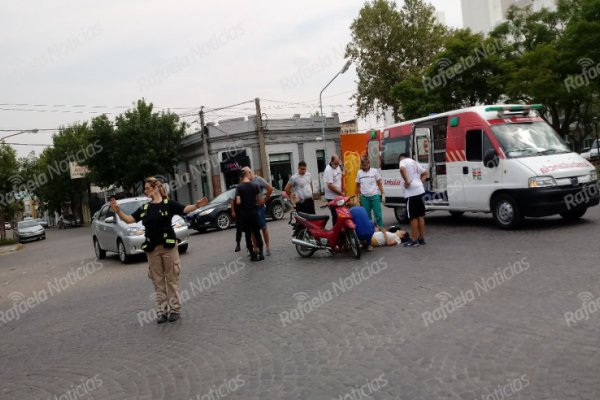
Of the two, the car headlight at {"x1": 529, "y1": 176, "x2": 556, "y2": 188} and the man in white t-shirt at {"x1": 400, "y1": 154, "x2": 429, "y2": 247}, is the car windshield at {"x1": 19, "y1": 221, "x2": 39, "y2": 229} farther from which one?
the car headlight at {"x1": 529, "y1": 176, "x2": 556, "y2": 188}

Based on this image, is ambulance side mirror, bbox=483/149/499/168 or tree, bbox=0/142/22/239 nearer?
ambulance side mirror, bbox=483/149/499/168

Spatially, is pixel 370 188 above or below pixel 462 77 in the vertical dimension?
below

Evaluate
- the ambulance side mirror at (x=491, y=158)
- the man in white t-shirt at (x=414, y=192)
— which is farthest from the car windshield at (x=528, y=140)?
the man in white t-shirt at (x=414, y=192)

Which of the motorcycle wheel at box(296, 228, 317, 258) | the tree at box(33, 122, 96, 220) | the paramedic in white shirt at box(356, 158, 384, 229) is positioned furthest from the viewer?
the tree at box(33, 122, 96, 220)

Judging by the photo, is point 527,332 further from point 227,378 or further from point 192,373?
point 192,373

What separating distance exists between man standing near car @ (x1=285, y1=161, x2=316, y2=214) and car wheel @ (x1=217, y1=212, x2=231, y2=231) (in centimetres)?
885

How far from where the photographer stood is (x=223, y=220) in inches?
802

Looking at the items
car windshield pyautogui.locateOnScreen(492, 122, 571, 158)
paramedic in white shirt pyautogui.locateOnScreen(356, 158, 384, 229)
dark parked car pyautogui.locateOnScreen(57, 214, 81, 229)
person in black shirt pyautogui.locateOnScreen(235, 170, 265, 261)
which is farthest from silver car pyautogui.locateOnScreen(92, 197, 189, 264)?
dark parked car pyautogui.locateOnScreen(57, 214, 81, 229)

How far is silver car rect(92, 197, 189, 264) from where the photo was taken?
1338 cm

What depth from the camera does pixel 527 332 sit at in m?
4.96

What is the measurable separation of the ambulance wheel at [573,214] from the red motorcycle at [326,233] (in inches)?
168

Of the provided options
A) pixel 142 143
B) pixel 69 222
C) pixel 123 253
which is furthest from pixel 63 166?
pixel 123 253

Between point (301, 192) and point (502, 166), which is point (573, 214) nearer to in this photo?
point (502, 166)

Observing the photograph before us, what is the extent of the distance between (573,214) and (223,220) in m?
12.3
